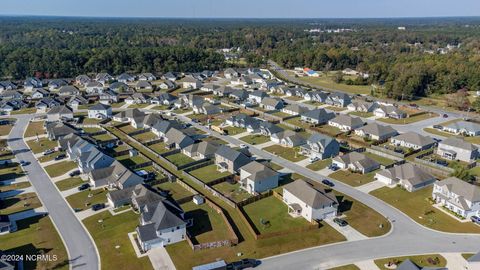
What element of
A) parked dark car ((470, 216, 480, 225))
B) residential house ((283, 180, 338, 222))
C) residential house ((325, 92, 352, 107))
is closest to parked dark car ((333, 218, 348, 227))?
residential house ((283, 180, 338, 222))

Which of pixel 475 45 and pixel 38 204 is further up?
pixel 475 45

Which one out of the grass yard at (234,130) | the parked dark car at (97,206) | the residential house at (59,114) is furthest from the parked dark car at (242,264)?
the residential house at (59,114)

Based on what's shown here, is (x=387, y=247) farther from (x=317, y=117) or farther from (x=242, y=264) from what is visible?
(x=317, y=117)

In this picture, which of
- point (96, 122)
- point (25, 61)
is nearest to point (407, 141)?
point (96, 122)

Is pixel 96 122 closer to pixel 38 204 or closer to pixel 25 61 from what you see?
pixel 38 204

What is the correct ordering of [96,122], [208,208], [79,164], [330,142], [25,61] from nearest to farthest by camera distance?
[208,208]
[79,164]
[330,142]
[96,122]
[25,61]

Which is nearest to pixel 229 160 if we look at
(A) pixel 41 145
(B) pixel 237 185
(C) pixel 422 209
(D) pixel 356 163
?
(B) pixel 237 185

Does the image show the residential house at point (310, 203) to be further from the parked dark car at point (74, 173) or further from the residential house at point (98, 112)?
the residential house at point (98, 112)
